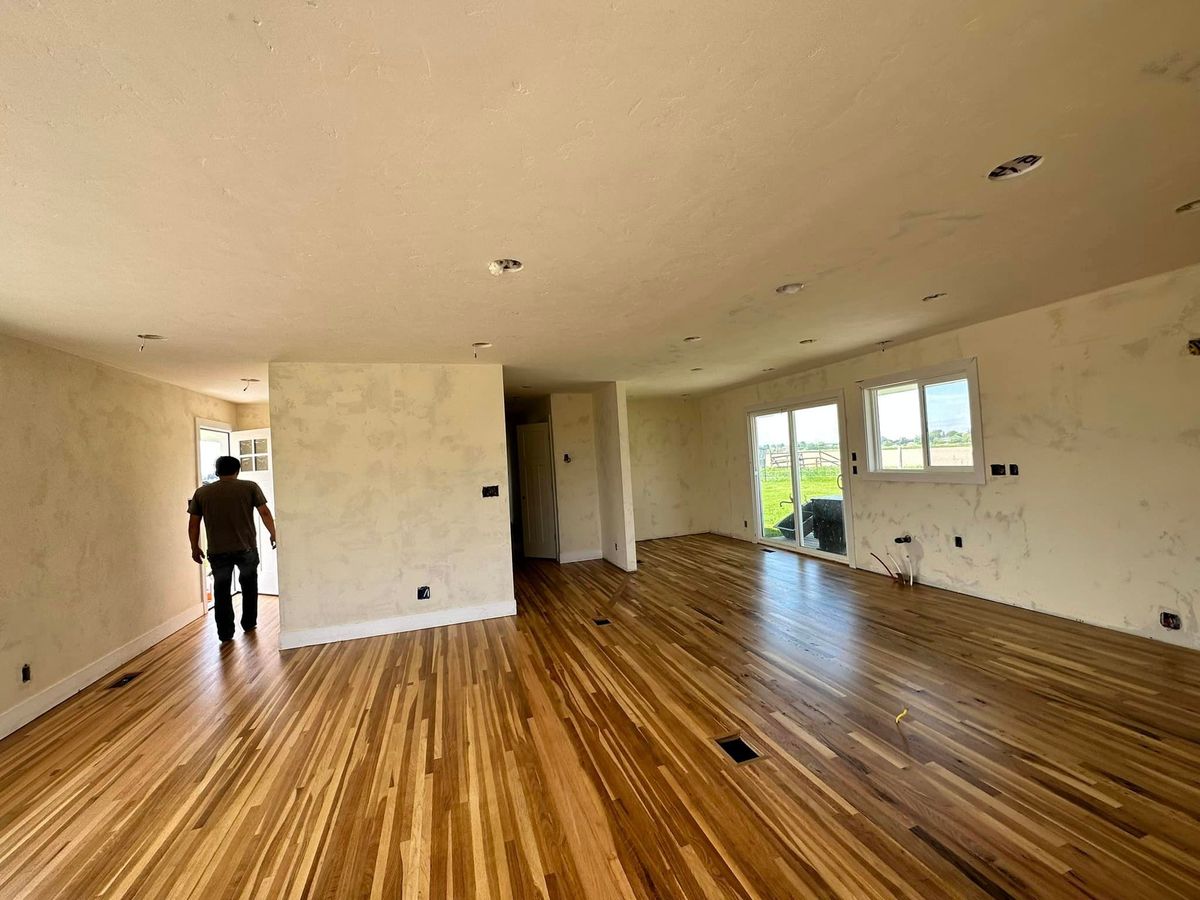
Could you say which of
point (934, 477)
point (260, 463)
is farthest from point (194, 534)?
point (934, 477)

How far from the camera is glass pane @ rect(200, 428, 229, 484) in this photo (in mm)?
5423

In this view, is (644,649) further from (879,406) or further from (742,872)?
(879,406)

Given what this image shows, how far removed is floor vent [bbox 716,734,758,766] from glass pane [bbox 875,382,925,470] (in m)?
3.85

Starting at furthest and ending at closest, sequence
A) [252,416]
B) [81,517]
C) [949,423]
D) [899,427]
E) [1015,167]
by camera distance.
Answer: [252,416] < [899,427] < [949,423] < [81,517] < [1015,167]

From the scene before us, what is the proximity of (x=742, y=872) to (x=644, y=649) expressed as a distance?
1973 mm

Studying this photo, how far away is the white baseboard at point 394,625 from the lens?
161 inches

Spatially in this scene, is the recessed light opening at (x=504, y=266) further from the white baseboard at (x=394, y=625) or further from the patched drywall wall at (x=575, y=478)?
the patched drywall wall at (x=575, y=478)

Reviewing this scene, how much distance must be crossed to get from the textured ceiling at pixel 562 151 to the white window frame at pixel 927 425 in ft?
5.02

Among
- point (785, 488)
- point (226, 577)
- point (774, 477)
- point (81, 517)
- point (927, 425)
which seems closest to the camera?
point (81, 517)

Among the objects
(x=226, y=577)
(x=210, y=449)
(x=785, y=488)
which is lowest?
(x=226, y=577)

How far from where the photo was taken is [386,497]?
14.3 ft

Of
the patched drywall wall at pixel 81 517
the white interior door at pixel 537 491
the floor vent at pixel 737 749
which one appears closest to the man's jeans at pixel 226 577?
the patched drywall wall at pixel 81 517

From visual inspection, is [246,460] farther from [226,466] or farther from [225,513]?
[225,513]

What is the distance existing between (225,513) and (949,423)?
270 inches
